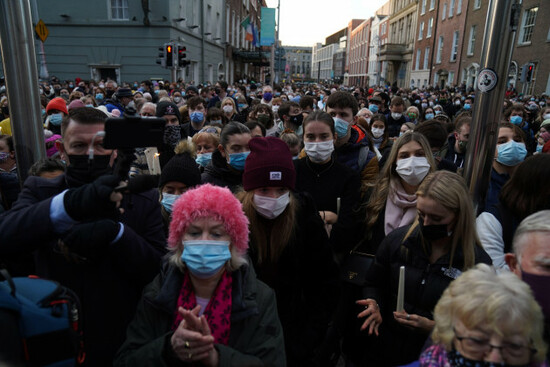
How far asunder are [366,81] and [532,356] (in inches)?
3020

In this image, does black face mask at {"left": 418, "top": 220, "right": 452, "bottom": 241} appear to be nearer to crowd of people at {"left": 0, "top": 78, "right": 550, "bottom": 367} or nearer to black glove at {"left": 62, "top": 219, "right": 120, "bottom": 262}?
crowd of people at {"left": 0, "top": 78, "right": 550, "bottom": 367}

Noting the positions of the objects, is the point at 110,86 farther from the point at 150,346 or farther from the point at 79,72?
the point at 150,346

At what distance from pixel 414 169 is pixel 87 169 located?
7.69 feet

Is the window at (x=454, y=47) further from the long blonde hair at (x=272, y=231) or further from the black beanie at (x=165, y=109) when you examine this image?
the long blonde hair at (x=272, y=231)

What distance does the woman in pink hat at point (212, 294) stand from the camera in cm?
175

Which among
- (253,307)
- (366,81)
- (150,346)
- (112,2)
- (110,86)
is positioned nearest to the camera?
(150,346)

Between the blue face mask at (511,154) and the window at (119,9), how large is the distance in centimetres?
2256

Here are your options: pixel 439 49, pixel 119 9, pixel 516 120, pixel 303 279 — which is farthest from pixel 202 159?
pixel 439 49

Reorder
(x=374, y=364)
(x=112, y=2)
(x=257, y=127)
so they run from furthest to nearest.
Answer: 1. (x=112, y=2)
2. (x=257, y=127)
3. (x=374, y=364)

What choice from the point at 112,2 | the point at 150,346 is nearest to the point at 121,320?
the point at 150,346

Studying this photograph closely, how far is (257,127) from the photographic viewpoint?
4.85 meters

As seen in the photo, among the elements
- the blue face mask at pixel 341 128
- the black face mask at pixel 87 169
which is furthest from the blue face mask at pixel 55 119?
the black face mask at pixel 87 169

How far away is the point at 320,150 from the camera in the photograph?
3.23 meters

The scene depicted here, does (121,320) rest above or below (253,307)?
below
